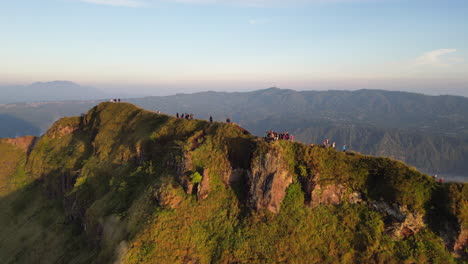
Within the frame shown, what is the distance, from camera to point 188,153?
28562mm

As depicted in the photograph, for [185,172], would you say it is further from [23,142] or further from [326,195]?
[23,142]

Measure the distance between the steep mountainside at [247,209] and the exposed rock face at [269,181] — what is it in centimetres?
11

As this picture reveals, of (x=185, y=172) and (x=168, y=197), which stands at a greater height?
(x=185, y=172)

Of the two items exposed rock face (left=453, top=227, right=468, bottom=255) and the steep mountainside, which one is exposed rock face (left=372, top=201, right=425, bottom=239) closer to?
the steep mountainside

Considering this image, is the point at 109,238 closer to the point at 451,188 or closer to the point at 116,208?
the point at 116,208

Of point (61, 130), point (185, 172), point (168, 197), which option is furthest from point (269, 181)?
point (61, 130)

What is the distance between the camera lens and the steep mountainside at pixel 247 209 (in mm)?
21547

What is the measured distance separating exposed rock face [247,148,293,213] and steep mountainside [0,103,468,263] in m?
0.11

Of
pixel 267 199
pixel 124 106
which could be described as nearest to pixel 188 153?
pixel 267 199

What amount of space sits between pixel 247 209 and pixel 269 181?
4.16 m

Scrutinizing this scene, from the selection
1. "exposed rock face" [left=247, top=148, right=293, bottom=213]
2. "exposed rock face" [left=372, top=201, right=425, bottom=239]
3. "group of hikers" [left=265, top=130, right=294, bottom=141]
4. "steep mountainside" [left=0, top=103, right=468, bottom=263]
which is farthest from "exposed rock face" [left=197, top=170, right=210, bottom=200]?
"exposed rock face" [left=372, top=201, right=425, bottom=239]

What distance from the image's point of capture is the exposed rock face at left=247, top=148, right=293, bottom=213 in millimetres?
24516

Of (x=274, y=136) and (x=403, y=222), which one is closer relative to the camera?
(x=403, y=222)

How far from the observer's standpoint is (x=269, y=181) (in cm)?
2472
